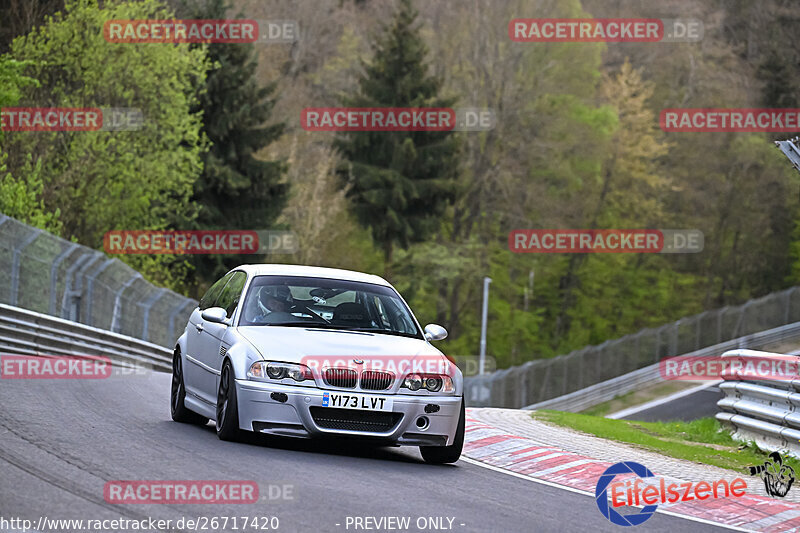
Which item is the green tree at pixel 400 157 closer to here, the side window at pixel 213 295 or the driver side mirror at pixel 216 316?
the side window at pixel 213 295

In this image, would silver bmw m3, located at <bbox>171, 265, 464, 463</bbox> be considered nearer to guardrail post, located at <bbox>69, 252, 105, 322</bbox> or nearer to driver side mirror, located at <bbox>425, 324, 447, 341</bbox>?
driver side mirror, located at <bbox>425, 324, 447, 341</bbox>

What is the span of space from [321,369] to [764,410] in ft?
19.8

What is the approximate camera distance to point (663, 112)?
6625cm

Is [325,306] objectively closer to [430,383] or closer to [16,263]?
[430,383]

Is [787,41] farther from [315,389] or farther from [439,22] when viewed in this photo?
[315,389]

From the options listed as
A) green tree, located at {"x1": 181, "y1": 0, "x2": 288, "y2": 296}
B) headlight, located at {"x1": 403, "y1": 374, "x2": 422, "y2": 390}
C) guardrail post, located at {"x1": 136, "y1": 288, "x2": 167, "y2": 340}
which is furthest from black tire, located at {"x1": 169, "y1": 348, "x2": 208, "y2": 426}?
green tree, located at {"x1": 181, "y1": 0, "x2": 288, "y2": 296}

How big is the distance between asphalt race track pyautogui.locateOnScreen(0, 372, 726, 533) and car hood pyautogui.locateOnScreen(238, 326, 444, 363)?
80cm

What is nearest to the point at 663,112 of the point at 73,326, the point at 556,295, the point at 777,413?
the point at 556,295

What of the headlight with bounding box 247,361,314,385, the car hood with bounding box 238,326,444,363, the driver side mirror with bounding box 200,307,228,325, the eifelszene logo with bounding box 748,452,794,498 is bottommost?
the eifelszene logo with bounding box 748,452,794,498

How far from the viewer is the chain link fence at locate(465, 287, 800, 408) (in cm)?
4194

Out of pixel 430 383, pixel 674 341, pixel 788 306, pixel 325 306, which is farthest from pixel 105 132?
pixel 430 383

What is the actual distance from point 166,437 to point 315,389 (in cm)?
142

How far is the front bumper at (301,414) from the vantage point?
982 centimetres

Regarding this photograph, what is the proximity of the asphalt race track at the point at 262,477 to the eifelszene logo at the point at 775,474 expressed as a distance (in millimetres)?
2222
